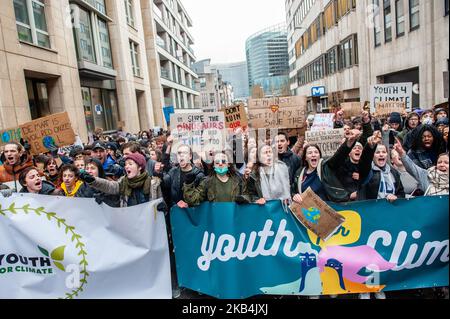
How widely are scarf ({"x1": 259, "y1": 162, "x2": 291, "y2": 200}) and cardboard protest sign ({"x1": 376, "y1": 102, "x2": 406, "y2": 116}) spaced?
4201 mm

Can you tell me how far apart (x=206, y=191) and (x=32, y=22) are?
11098mm

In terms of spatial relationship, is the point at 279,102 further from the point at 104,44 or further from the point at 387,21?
the point at 104,44

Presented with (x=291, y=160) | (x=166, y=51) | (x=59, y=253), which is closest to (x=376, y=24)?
(x=291, y=160)

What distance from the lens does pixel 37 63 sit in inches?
424

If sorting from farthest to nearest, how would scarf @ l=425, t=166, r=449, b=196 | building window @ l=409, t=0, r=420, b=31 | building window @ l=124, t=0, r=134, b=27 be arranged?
building window @ l=124, t=0, r=134, b=27
building window @ l=409, t=0, r=420, b=31
scarf @ l=425, t=166, r=449, b=196

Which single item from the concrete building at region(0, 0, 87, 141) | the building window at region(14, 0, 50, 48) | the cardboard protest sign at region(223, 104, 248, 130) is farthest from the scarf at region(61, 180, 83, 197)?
the building window at region(14, 0, 50, 48)

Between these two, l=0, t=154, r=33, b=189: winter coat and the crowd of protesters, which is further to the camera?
l=0, t=154, r=33, b=189: winter coat

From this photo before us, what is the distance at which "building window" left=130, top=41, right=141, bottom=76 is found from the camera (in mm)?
20516

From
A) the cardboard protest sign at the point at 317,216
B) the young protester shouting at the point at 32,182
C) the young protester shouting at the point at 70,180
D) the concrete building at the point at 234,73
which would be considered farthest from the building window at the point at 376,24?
the concrete building at the point at 234,73

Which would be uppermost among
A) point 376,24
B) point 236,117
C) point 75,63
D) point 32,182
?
point 376,24

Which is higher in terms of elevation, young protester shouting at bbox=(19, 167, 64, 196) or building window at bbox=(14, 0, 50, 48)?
building window at bbox=(14, 0, 50, 48)

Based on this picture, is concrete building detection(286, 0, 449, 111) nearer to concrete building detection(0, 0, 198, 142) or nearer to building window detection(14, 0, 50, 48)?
concrete building detection(0, 0, 198, 142)
